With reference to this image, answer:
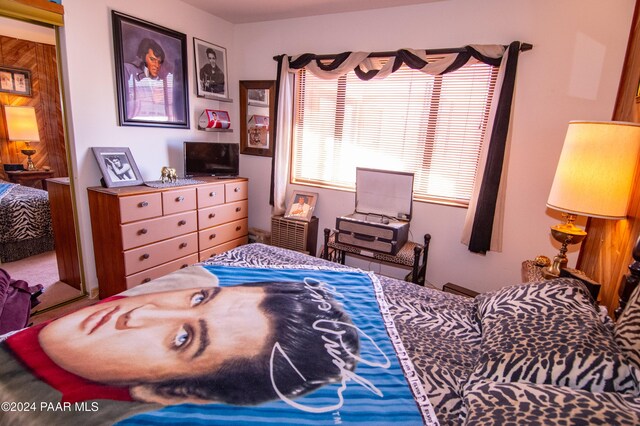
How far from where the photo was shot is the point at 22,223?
10.7 ft

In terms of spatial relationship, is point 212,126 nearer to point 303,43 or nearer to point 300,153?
point 300,153

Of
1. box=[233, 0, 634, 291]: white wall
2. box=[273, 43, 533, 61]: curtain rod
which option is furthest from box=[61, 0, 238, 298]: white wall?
box=[273, 43, 533, 61]: curtain rod

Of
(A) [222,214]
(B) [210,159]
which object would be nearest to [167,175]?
(B) [210,159]

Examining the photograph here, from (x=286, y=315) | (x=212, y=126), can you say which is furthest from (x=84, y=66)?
(x=286, y=315)

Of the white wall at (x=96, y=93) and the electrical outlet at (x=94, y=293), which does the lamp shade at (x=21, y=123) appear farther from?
the electrical outlet at (x=94, y=293)

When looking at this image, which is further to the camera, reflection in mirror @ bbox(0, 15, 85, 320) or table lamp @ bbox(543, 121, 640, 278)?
reflection in mirror @ bbox(0, 15, 85, 320)

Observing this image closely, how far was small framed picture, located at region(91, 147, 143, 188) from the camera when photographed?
2.68 m

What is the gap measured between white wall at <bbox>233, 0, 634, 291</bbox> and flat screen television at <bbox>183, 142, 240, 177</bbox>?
1.22 metres

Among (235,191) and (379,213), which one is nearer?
(379,213)

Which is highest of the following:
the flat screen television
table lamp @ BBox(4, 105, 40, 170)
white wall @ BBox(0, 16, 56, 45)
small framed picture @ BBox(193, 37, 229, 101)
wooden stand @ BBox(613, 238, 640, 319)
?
white wall @ BBox(0, 16, 56, 45)

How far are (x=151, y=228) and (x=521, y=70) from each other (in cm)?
329

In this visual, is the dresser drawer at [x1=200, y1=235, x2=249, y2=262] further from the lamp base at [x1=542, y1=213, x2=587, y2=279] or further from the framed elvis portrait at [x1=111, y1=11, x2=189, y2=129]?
the lamp base at [x1=542, y1=213, x2=587, y2=279]

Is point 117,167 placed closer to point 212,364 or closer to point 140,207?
point 140,207

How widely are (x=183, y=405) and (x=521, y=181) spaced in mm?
2812
